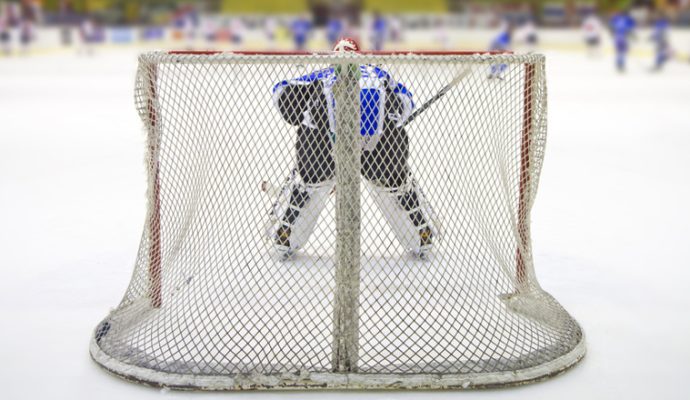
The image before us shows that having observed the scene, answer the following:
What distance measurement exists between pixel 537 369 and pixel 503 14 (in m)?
22.6

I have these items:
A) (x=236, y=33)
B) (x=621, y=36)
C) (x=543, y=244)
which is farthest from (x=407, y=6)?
(x=543, y=244)

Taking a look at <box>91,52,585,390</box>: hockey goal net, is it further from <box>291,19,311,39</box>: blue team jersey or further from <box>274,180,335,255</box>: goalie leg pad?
<box>291,19,311,39</box>: blue team jersey

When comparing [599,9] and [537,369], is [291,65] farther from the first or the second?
[599,9]

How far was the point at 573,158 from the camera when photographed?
561 cm

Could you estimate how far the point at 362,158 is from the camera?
7.76 ft

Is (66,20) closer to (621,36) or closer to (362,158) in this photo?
(621,36)

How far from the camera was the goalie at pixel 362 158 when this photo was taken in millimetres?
2281

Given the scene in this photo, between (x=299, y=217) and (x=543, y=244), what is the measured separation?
1.19 meters

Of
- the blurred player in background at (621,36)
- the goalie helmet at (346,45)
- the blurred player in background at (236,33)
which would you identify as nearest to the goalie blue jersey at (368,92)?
the goalie helmet at (346,45)

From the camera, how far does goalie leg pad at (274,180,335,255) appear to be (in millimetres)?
2668

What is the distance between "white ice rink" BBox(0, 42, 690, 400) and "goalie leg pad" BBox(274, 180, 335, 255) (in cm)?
59

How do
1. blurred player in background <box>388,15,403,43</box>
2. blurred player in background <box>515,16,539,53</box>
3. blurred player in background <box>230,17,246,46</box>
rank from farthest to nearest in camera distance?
blurred player in background <box>388,15,403,43</box> < blurred player in background <box>230,17,246,46</box> < blurred player in background <box>515,16,539,53</box>

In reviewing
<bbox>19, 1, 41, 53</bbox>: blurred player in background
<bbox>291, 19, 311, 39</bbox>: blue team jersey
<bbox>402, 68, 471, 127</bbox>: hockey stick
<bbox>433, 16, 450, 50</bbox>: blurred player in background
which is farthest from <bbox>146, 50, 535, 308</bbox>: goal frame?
<bbox>433, 16, 450, 50</bbox>: blurred player in background

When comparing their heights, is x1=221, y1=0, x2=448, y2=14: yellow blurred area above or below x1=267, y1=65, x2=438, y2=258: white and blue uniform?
below
